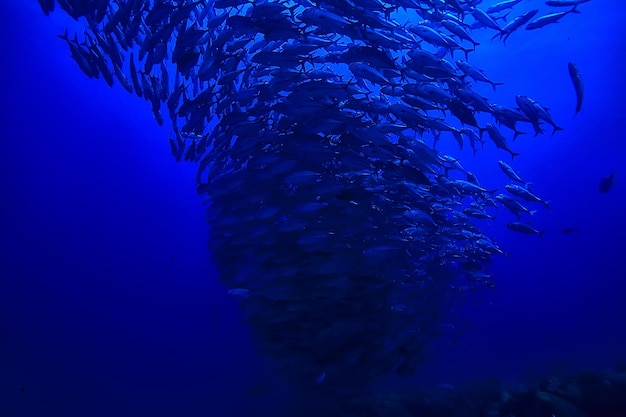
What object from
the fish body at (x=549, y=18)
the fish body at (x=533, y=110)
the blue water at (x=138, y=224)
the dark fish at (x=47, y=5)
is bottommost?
the fish body at (x=533, y=110)

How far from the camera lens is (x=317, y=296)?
665 centimetres

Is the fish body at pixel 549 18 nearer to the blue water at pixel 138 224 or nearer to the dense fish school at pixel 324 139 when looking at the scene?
the dense fish school at pixel 324 139

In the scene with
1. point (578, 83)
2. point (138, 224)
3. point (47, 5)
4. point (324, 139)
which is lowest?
point (578, 83)

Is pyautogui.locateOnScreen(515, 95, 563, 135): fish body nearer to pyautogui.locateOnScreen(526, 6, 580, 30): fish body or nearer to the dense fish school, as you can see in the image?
the dense fish school

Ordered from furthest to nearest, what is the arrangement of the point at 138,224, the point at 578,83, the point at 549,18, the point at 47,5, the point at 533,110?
1. the point at 138,224
2. the point at 549,18
3. the point at 578,83
4. the point at 533,110
5. the point at 47,5

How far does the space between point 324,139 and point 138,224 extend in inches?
1171

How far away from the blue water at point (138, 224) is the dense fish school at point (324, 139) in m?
3.88

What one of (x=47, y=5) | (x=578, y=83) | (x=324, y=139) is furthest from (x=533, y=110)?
(x=47, y=5)

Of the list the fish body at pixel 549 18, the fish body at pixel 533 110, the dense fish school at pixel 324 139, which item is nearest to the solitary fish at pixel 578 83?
the dense fish school at pixel 324 139

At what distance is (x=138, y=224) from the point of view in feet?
103

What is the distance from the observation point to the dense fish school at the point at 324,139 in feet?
15.2

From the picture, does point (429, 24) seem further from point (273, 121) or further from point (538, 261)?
point (538, 261)

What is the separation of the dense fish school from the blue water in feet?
12.7

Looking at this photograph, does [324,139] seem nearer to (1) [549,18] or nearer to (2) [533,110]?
(2) [533,110]
